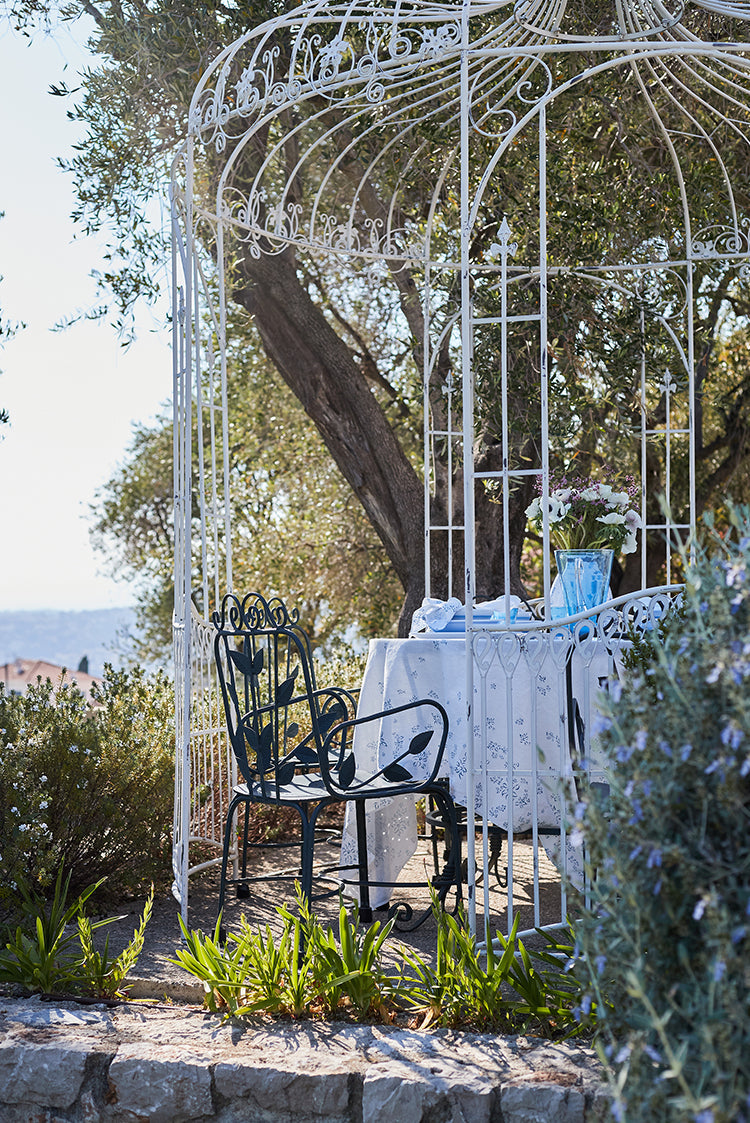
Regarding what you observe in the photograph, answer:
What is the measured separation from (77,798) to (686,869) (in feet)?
8.80

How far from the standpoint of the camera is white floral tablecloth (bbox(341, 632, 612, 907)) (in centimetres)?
353

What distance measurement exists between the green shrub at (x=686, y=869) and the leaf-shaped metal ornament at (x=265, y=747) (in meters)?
1.78

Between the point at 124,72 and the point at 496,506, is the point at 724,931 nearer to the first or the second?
the point at 496,506

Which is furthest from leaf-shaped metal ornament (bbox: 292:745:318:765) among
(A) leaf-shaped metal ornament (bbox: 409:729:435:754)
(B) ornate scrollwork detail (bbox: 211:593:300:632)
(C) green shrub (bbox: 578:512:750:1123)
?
(C) green shrub (bbox: 578:512:750:1123)

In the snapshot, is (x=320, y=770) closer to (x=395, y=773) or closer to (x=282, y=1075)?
(x=395, y=773)

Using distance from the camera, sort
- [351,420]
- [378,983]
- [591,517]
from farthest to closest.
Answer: [351,420]
[591,517]
[378,983]

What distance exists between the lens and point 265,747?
349cm

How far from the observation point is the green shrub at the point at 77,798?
11.5 ft

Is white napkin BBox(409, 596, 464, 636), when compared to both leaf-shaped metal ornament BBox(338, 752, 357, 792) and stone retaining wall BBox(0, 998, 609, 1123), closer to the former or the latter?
leaf-shaped metal ornament BBox(338, 752, 357, 792)

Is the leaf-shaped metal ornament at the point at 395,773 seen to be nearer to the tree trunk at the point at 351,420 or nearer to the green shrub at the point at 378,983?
the green shrub at the point at 378,983

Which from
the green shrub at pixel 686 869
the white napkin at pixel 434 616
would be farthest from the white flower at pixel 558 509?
the green shrub at pixel 686 869

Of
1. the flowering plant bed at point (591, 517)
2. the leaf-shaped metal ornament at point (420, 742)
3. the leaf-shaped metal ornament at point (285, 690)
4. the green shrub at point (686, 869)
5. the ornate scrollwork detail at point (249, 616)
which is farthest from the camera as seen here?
the flowering plant bed at point (591, 517)

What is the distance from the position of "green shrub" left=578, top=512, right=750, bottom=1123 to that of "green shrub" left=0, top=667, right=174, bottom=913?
2.24m

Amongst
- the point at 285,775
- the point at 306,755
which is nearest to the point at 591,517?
the point at 306,755
